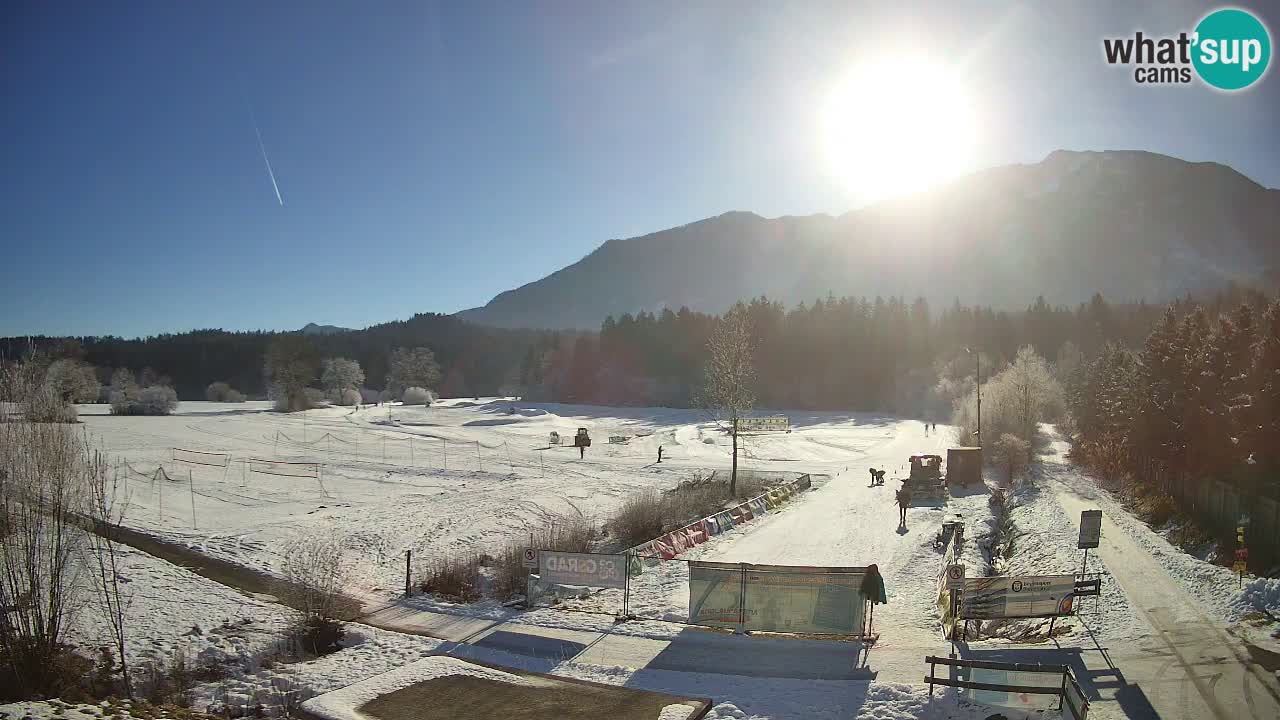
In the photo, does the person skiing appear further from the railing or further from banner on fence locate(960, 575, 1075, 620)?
the railing

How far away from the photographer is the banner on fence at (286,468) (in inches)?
1735

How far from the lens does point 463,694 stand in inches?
528

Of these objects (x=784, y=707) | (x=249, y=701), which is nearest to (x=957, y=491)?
(x=784, y=707)

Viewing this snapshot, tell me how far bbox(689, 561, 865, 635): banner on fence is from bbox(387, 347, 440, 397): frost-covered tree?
416 ft

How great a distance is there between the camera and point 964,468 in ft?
140

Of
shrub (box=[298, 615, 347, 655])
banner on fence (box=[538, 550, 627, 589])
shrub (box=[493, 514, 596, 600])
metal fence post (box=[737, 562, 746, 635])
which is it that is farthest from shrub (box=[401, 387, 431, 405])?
metal fence post (box=[737, 562, 746, 635])

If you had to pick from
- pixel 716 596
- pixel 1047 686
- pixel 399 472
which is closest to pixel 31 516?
pixel 716 596

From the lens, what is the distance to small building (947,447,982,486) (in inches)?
1673

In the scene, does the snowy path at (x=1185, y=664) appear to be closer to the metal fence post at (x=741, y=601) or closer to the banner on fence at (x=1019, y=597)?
the banner on fence at (x=1019, y=597)

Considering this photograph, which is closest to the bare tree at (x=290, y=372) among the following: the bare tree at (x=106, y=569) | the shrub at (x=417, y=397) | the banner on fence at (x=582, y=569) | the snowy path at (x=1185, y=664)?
the shrub at (x=417, y=397)

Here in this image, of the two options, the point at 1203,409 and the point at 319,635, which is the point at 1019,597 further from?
the point at 1203,409

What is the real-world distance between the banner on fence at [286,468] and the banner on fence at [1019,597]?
39432 mm

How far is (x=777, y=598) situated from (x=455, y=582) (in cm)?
1023

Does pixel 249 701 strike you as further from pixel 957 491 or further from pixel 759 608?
pixel 957 491
